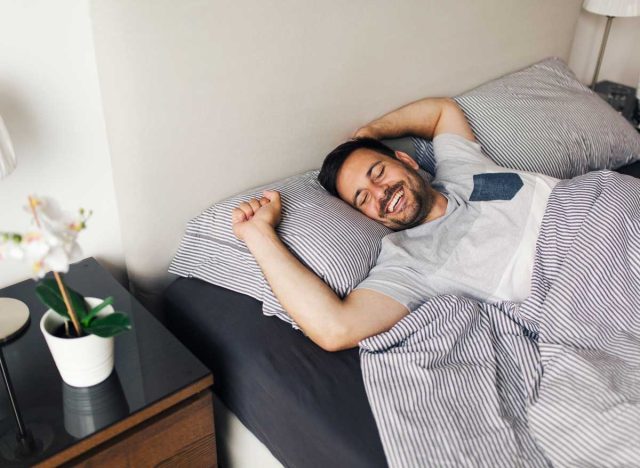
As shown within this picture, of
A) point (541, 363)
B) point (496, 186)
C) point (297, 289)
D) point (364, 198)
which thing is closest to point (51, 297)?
point (297, 289)

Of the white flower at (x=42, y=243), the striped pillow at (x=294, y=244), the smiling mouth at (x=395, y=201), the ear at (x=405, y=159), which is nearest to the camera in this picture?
the white flower at (x=42, y=243)

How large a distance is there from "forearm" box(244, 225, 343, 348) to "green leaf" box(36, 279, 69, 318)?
405 millimetres

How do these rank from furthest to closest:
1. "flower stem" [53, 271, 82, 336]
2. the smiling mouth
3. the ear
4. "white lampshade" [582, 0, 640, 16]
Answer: "white lampshade" [582, 0, 640, 16], the ear, the smiling mouth, "flower stem" [53, 271, 82, 336]

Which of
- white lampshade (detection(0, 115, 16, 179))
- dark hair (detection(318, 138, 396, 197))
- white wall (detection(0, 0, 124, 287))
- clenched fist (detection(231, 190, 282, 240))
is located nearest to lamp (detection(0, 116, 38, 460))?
white lampshade (detection(0, 115, 16, 179))

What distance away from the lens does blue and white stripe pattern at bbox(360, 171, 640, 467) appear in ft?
2.92

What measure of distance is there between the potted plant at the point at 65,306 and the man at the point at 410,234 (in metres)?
0.35

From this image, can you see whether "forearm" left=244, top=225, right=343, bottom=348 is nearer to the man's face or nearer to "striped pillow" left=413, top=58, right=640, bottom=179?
the man's face

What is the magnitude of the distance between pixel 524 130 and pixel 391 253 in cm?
75

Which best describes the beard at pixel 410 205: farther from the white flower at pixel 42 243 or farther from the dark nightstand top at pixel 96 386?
the white flower at pixel 42 243

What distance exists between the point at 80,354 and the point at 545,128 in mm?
1441

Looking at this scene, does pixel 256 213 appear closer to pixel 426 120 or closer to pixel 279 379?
pixel 279 379

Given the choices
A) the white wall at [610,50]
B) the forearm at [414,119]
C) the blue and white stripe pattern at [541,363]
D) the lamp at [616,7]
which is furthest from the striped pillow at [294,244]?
the white wall at [610,50]

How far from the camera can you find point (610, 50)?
99.8 inches

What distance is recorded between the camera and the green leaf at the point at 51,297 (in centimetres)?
85
